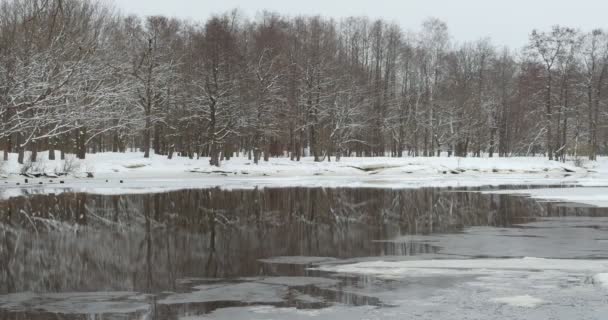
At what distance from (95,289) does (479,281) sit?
6205 mm

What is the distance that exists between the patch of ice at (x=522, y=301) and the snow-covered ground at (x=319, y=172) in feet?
100

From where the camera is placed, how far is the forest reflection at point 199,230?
1195cm

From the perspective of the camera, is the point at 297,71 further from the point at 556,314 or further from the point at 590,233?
the point at 556,314

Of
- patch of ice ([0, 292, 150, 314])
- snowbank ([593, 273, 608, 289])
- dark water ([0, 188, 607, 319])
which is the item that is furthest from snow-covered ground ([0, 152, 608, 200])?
snowbank ([593, 273, 608, 289])

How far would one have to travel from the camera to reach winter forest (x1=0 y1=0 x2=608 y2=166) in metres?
54.9

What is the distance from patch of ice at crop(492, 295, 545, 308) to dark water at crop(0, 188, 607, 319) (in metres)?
1.78

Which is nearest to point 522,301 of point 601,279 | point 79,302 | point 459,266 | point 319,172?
point 601,279

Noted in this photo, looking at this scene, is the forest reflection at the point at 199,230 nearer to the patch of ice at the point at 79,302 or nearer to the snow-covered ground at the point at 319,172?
the patch of ice at the point at 79,302

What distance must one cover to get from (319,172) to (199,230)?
37.6 m

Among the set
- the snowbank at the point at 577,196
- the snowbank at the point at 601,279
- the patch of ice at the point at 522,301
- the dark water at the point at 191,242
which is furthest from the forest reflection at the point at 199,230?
the snowbank at the point at 601,279

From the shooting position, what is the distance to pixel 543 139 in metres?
76.9

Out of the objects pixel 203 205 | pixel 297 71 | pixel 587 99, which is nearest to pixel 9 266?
pixel 203 205

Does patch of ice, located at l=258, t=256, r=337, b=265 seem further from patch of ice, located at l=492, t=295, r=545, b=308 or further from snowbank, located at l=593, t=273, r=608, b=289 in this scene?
snowbank, located at l=593, t=273, r=608, b=289

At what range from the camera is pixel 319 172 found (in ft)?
182
